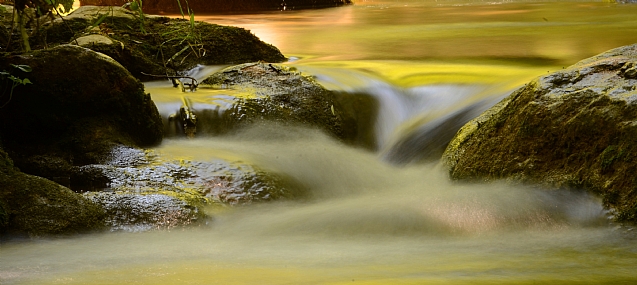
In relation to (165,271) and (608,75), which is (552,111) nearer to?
(608,75)

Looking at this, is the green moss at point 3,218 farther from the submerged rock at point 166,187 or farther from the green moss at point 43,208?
the submerged rock at point 166,187

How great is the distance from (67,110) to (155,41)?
8.40 feet

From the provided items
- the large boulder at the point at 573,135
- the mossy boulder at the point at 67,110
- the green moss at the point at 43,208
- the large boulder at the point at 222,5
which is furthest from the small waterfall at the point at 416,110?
the large boulder at the point at 222,5

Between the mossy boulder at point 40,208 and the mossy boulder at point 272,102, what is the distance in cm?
166

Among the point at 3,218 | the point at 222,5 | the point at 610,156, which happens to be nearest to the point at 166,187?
the point at 3,218

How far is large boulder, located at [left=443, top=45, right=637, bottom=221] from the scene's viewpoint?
2.75 metres

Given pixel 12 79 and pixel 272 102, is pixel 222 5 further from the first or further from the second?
pixel 12 79

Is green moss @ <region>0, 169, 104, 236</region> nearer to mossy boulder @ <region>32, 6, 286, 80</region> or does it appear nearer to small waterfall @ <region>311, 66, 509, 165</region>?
small waterfall @ <region>311, 66, 509, 165</region>

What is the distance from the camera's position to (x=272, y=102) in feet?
15.5

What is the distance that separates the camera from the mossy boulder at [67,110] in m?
3.52

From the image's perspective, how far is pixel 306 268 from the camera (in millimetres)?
2213

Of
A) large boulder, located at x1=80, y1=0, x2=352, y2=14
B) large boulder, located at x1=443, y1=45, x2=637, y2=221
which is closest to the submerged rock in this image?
large boulder, located at x1=443, y1=45, x2=637, y2=221

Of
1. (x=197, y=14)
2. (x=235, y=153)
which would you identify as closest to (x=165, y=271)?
(x=235, y=153)

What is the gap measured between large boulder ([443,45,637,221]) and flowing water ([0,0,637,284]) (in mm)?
98
